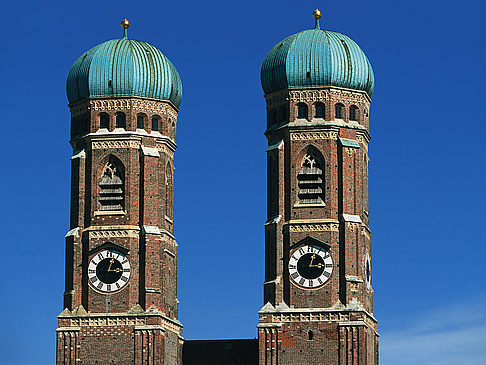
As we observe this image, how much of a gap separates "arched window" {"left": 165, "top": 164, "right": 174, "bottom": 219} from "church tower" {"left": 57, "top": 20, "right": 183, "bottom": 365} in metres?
0.05

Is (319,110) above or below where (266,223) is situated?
above

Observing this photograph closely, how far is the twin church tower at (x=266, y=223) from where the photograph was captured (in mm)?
107188

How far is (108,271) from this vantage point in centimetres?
10862

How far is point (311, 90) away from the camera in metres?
110

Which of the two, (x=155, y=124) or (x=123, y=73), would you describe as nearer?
(x=123, y=73)

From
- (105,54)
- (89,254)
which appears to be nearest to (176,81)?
(105,54)

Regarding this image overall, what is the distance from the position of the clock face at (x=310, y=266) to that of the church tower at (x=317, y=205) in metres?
0.05

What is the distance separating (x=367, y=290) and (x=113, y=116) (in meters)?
16.5

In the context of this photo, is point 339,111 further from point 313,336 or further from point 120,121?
point 313,336

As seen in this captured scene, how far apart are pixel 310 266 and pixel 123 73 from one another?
1462 centimetres

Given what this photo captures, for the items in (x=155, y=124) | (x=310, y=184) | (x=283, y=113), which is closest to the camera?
(x=310, y=184)

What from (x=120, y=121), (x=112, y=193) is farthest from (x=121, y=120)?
(x=112, y=193)

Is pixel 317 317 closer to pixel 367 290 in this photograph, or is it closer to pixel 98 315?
pixel 367 290

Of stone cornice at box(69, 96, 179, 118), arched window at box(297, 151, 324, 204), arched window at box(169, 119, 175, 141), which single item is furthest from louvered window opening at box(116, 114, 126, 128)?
arched window at box(297, 151, 324, 204)
